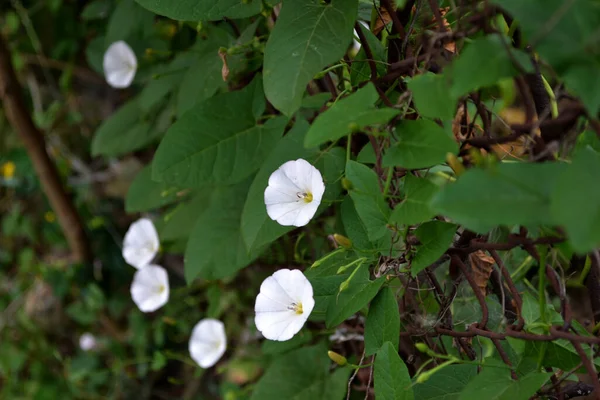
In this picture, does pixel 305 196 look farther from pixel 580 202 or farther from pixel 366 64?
pixel 580 202

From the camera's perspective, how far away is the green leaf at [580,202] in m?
0.44

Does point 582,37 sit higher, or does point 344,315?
point 582,37

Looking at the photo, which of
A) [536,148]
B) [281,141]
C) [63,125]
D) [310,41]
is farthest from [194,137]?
[63,125]

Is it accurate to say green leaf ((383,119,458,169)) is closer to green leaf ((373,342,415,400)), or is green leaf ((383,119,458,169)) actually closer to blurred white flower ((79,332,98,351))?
green leaf ((373,342,415,400))

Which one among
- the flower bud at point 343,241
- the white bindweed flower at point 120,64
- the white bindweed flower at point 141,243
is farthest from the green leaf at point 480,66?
the white bindweed flower at point 120,64

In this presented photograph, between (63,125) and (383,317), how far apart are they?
1829mm

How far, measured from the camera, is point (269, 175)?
90 centimetres

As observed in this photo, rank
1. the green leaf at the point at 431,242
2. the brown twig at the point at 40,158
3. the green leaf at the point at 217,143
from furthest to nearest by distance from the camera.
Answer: the brown twig at the point at 40,158, the green leaf at the point at 217,143, the green leaf at the point at 431,242

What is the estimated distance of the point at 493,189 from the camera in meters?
0.50

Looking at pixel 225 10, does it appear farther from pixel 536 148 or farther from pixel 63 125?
pixel 63 125

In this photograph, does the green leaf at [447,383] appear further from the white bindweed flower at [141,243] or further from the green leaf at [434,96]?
the white bindweed flower at [141,243]

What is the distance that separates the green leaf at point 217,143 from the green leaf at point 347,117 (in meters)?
0.34

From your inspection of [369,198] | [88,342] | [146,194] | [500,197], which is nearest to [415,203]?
[369,198]

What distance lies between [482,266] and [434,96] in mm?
393
